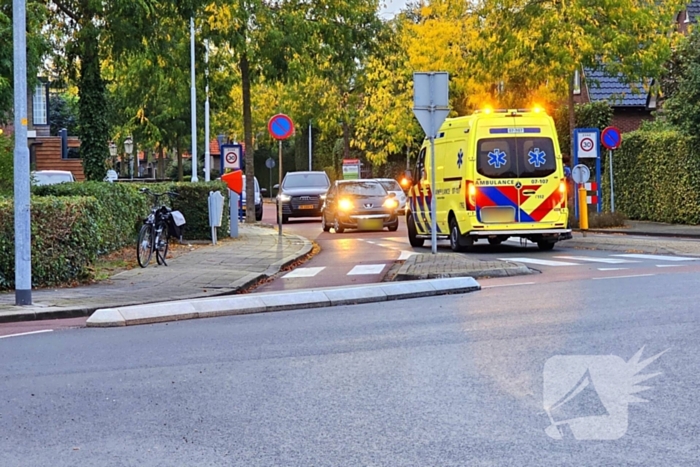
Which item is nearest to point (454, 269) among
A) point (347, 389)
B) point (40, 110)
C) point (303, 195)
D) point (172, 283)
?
point (172, 283)

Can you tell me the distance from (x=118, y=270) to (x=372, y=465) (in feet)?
36.6

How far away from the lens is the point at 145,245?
1606 cm

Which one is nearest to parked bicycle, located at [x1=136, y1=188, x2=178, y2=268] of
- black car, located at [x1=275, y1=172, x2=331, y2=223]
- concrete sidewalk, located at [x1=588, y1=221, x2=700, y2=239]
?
concrete sidewalk, located at [x1=588, y1=221, x2=700, y2=239]

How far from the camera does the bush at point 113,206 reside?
17.0 m

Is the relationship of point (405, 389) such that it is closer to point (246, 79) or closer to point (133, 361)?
point (133, 361)

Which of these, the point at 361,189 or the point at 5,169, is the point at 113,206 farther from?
the point at 361,189

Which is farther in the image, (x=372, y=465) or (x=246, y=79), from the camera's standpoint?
(x=246, y=79)

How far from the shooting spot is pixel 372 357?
794 cm

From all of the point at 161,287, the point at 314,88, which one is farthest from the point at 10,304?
the point at 314,88

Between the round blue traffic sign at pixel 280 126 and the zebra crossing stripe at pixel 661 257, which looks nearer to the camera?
the zebra crossing stripe at pixel 661 257

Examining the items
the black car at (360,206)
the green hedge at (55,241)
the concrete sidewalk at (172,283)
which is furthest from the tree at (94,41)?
the black car at (360,206)

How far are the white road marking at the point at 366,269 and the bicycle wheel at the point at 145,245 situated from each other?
3107 millimetres

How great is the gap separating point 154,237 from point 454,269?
15.9 feet

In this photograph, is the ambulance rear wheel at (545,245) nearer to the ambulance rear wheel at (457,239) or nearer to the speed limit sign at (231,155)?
the ambulance rear wheel at (457,239)
